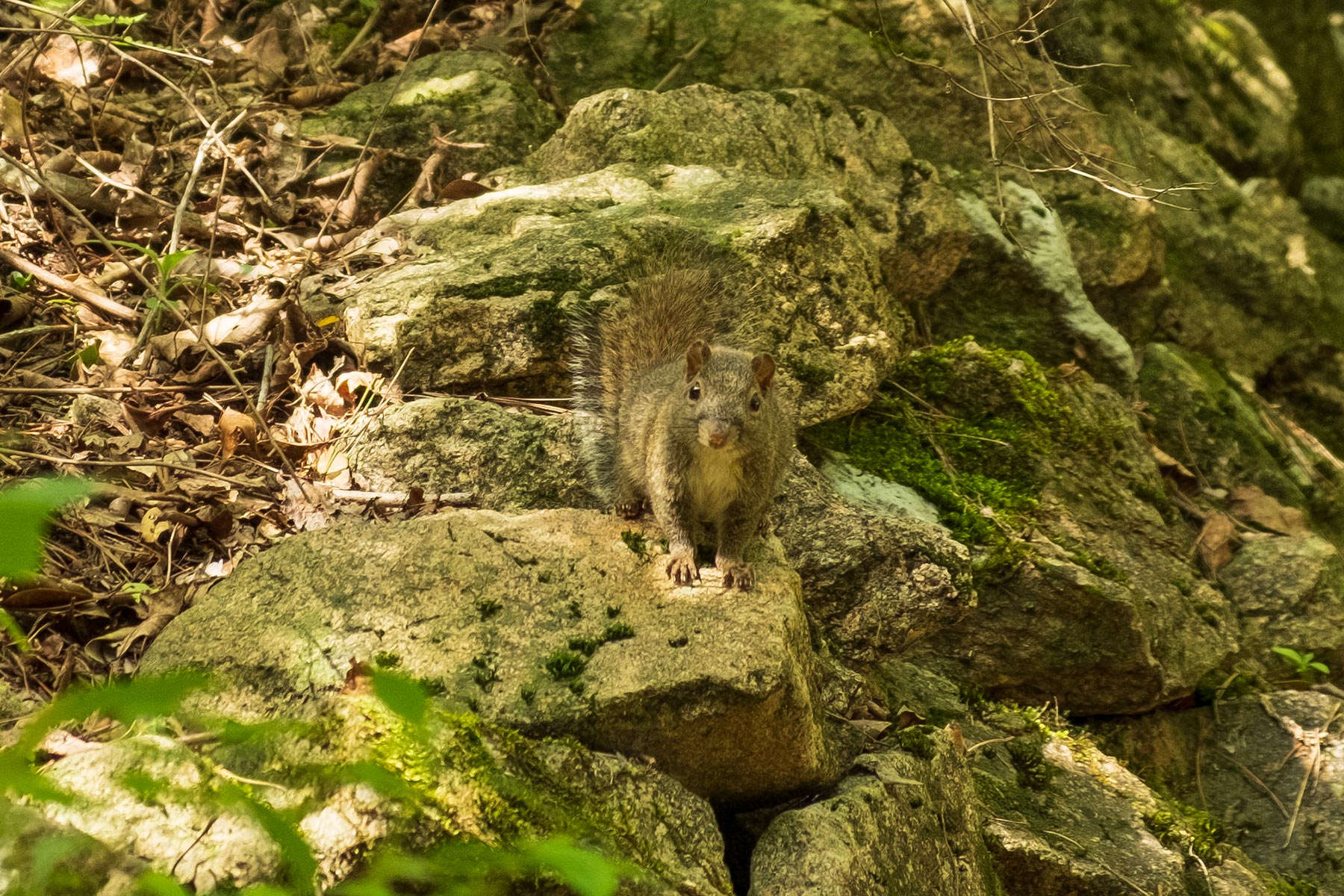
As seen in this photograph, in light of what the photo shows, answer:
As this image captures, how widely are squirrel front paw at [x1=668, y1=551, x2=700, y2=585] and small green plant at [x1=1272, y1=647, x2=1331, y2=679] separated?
335 cm

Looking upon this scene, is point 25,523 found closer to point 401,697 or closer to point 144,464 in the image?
point 401,697

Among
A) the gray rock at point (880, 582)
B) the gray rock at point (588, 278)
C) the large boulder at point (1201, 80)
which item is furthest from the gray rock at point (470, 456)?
the large boulder at point (1201, 80)

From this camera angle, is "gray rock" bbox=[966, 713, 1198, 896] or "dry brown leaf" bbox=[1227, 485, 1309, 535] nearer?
"gray rock" bbox=[966, 713, 1198, 896]

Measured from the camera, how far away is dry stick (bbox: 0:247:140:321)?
437 cm

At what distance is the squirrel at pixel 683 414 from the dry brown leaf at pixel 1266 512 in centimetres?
322

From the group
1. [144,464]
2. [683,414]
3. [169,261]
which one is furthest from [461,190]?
[144,464]

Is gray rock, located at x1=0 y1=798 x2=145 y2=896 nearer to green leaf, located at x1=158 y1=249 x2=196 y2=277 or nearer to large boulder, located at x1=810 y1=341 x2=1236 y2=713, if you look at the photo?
green leaf, located at x1=158 y1=249 x2=196 y2=277

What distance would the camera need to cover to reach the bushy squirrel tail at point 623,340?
14.1 feet

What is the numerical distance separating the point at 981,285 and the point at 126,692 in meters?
5.77

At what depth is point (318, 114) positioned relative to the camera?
571cm

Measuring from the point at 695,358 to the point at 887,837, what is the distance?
1667 mm

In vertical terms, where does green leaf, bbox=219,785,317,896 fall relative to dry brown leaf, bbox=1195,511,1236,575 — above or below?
above

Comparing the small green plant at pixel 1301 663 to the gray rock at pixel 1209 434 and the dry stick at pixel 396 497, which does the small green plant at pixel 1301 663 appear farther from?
the dry stick at pixel 396 497

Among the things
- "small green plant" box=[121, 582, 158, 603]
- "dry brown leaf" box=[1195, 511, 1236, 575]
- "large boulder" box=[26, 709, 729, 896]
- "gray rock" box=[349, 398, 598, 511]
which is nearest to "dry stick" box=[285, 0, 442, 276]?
"gray rock" box=[349, 398, 598, 511]
